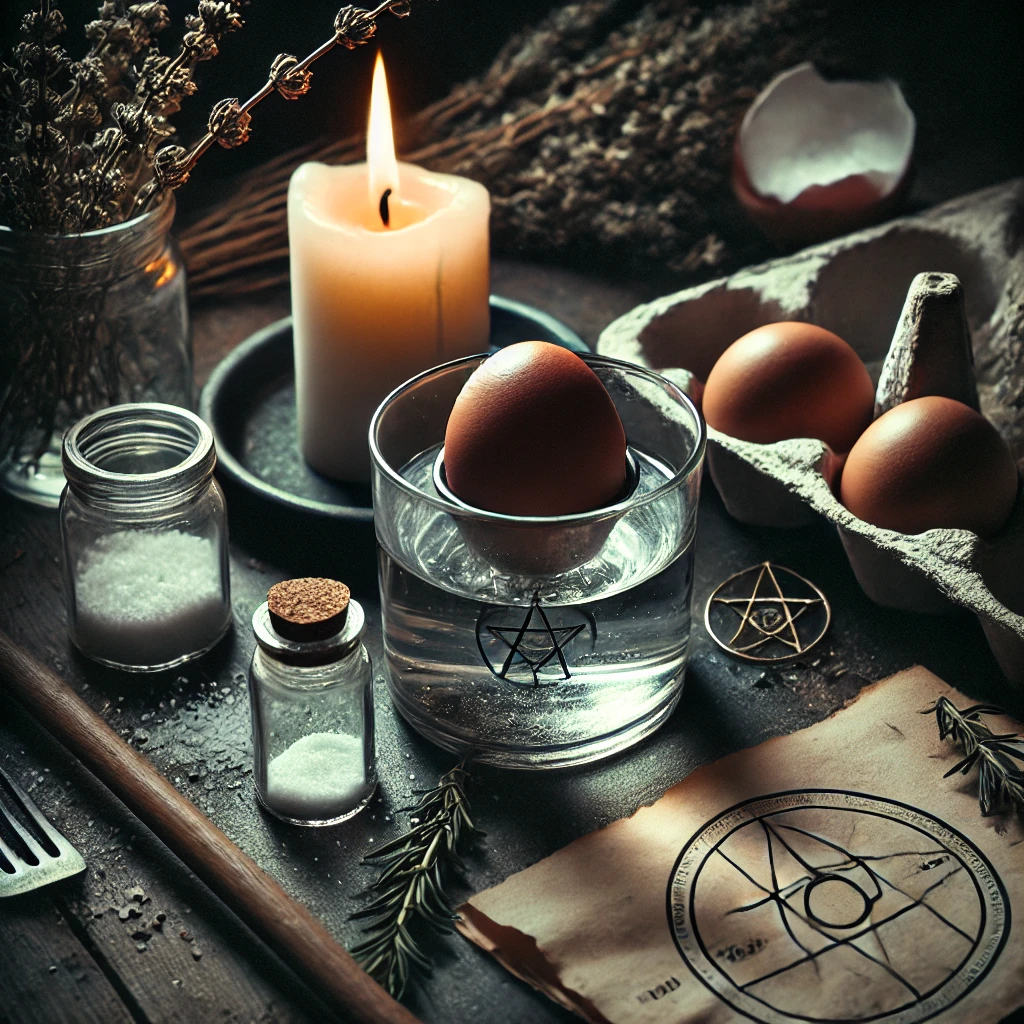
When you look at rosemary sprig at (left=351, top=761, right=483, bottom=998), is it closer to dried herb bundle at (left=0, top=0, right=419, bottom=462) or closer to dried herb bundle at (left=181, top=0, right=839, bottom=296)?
dried herb bundle at (left=0, top=0, right=419, bottom=462)

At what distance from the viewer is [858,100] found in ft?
3.95

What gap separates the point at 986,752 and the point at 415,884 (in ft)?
1.06

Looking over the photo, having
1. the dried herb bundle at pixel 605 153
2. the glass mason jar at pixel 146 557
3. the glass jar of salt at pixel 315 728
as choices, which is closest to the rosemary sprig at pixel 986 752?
the glass jar of salt at pixel 315 728

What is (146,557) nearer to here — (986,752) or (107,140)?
(107,140)

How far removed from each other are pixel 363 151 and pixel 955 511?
2.41ft

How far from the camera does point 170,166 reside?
2.60ft

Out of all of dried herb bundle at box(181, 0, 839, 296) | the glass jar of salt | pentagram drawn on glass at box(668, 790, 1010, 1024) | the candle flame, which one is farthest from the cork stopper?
dried herb bundle at box(181, 0, 839, 296)

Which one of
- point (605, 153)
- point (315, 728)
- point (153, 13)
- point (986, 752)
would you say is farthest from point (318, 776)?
Result: point (605, 153)

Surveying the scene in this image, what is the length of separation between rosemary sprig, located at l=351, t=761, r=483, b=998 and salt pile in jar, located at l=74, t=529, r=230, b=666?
0.20 metres

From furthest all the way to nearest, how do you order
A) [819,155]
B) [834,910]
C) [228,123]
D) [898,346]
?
[819,155]
[898,346]
[228,123]
[834,910]

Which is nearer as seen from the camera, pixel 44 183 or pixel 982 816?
pixel 982 816

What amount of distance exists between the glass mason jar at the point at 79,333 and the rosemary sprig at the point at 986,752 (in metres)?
0.60

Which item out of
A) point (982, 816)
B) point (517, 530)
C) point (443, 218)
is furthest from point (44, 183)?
point (982, 816)

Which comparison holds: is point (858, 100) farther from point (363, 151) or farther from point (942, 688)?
point (942, 688)
